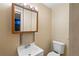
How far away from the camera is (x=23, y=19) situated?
1.18m

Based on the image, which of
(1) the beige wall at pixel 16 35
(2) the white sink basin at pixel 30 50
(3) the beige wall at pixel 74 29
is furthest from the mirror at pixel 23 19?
(3) the beige wall at pixel 74 29

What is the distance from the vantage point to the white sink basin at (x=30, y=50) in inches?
45.7

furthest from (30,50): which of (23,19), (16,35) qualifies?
(23,19)

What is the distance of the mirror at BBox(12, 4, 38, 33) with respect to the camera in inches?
44.7

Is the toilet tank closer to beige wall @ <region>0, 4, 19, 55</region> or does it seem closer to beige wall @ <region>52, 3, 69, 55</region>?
beige wall @ <region>52, 3, 69, 55</region>

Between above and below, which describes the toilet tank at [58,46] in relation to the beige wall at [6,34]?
below

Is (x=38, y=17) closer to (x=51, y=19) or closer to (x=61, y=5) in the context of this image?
(x=51, y=19)

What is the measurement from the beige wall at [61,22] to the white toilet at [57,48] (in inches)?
1.6

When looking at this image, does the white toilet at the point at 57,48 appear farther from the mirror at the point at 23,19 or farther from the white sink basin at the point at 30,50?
the mirror at the point at 23,19

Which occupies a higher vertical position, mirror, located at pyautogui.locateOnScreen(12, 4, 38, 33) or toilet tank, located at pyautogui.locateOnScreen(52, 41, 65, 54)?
mirror, located at pyautogui.locateOnScreen(12, 4, 38, 33)

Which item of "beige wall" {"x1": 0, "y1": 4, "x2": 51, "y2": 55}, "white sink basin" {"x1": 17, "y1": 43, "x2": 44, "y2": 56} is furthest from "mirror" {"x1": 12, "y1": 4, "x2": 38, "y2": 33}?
"white sink basin" {"x1": 17, "y1": 43, "x2": 44, "y2": 56}

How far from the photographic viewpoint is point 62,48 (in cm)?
123

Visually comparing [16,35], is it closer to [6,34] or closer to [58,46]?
[6,34]

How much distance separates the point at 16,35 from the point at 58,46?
17.7 inches
